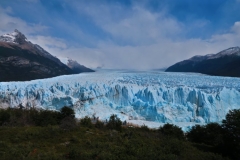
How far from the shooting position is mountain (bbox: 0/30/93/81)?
161ft

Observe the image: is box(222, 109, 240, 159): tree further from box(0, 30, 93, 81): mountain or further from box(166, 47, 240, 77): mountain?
box(0, 30, 93, 81): mountain

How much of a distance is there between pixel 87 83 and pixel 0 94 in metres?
9.94

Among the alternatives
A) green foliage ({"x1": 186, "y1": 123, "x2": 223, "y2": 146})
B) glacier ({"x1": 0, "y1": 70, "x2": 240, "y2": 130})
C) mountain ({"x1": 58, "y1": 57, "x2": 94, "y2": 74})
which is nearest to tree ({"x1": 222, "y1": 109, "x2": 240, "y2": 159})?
green foliage ({"x1": 186, "y1": 123, "x2": 223, "y2": 146})

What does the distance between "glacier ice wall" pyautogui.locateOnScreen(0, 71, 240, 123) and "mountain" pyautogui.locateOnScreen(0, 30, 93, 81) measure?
79.8 feet

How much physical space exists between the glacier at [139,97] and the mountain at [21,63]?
80.4 feet

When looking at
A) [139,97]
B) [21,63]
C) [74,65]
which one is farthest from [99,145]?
[74,65]

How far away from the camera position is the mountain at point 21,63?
1938 inches

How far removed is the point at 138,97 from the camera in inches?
899

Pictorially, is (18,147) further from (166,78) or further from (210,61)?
(210,61)

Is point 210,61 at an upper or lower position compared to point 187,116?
upper

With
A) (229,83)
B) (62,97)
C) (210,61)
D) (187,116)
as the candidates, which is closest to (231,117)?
(187,116)

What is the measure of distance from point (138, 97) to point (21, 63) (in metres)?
42.7

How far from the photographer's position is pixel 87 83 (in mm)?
25234

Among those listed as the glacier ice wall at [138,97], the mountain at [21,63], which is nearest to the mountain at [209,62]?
the glacier ice wall at [138,97]
